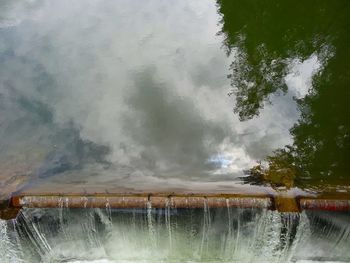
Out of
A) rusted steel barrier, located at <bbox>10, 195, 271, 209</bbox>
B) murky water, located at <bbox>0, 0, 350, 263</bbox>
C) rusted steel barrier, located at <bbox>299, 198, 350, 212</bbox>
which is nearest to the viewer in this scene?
rusted steel barrier, located at <bbox>299, 198, 350, 212</bbox>

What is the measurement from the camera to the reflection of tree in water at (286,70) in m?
5.14

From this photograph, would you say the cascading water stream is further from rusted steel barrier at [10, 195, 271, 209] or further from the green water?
the green water

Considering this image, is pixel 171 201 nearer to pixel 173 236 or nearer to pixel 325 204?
pixel 173 236

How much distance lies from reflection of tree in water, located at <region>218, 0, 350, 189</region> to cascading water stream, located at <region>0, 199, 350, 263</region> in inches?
20.2

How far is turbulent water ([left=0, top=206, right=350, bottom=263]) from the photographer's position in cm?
470

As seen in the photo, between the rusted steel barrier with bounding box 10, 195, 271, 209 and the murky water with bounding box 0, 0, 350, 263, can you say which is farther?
the murky water with bounding box 0, 0, 350, 263

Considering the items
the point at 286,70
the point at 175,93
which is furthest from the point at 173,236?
the point at 286,70

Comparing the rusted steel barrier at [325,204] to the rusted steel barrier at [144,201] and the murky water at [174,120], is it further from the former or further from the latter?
the rusted steel barrier at [144,201]

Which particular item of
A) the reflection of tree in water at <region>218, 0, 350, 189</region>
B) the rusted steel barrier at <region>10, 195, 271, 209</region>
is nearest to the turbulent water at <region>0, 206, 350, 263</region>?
the rusted steel barrier at <region>10, 195, 271, 209</region>

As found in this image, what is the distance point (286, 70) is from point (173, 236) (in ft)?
10.3

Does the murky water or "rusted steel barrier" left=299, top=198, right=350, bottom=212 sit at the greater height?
the murky water

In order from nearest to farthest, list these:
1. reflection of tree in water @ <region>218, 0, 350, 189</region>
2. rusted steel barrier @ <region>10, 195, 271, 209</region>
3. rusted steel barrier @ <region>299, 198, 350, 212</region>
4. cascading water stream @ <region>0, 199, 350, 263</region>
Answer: rusted steel barrier @ <region>299, 198, 350, 212</region>, rusted steel barrier @ <region>10, 195, 271, 209</region>, cascading water stream @ <region>0, 199, 350, 263</region>, reflection of tree in water @ <region>218, 0, 350, 189</region>

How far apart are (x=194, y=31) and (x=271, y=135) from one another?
2659 millimetres

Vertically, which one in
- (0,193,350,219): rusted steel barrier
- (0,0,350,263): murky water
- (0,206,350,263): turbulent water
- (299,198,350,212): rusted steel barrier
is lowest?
(0,206,350,263): turbulent water
